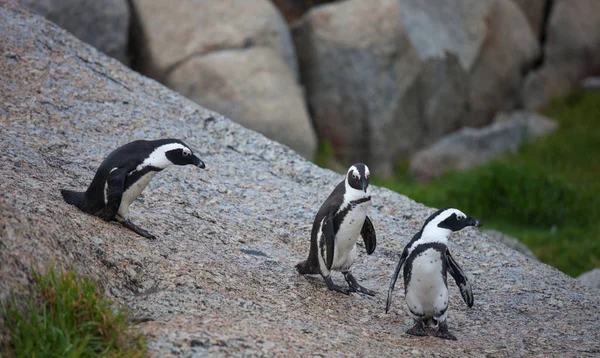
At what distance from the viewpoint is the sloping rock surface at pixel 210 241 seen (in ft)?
13.5

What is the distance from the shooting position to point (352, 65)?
10.6 m

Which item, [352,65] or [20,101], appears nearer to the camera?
[20,101]

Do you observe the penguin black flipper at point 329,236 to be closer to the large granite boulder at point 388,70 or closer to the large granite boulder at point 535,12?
the large granite boulder at point 388,70

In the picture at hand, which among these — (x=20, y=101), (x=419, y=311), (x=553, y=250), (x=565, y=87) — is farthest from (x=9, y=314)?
(x=565, y=87)

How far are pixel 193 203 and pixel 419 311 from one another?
6.69 ft

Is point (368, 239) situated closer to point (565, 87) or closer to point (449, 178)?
point (449, 178)

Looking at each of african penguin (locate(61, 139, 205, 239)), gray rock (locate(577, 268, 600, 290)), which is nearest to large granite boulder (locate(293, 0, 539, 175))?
gray rock (locate(577, 268, 600, 290))

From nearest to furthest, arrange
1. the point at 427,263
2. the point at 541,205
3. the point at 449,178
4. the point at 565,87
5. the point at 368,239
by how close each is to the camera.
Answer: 1. the point at 427,263
2. the point at 368,239
3. the point at 541,205
4. the point at 449,178
5. the point at 565,87

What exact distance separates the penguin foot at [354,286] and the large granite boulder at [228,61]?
15.5 ft

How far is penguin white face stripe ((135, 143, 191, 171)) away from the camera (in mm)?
4758

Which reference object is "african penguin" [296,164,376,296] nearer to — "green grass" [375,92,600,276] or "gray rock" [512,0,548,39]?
"green grass" [375,92,600,276]

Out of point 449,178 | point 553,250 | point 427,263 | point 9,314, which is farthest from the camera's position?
point 449,178

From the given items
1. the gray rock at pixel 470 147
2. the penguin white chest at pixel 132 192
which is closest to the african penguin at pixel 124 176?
the penguin white chest at pixel 132 192

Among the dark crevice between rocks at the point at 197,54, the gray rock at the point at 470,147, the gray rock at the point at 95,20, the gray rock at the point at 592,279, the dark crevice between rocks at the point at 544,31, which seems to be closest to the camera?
the gray rock at the point at 592,279
